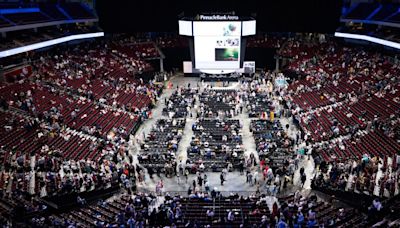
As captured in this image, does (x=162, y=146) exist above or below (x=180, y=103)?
below

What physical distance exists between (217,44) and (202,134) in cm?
2049

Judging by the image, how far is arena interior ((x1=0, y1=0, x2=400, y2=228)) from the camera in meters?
19.2

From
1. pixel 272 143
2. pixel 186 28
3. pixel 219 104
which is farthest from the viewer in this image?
pixel 186 28

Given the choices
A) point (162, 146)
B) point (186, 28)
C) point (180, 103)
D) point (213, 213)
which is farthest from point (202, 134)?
point (186, 28)

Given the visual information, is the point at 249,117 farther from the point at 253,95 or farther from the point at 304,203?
→ the point at 304,203

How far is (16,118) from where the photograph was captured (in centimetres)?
2800

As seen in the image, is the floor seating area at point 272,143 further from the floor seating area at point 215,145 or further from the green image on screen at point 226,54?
the green image on screen at point 226,54

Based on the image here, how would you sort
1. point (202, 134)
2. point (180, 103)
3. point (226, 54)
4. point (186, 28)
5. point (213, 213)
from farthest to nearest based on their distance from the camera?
point (226, 54)
point (186, 28)
point (180, 103)
point (202, 134)
point (213, 213)

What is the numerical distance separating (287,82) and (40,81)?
2865cm

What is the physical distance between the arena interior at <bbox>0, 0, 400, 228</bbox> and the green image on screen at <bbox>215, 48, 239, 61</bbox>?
134 millimetres

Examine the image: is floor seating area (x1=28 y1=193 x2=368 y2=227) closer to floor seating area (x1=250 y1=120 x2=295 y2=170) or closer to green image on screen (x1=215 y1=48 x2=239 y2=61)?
floor seating area (x1=250 y1=120 x2=295 y2=170)

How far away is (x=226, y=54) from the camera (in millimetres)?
48625

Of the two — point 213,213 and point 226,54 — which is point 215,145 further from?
point 226,54

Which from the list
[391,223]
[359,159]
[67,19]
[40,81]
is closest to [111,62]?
[67,19]
